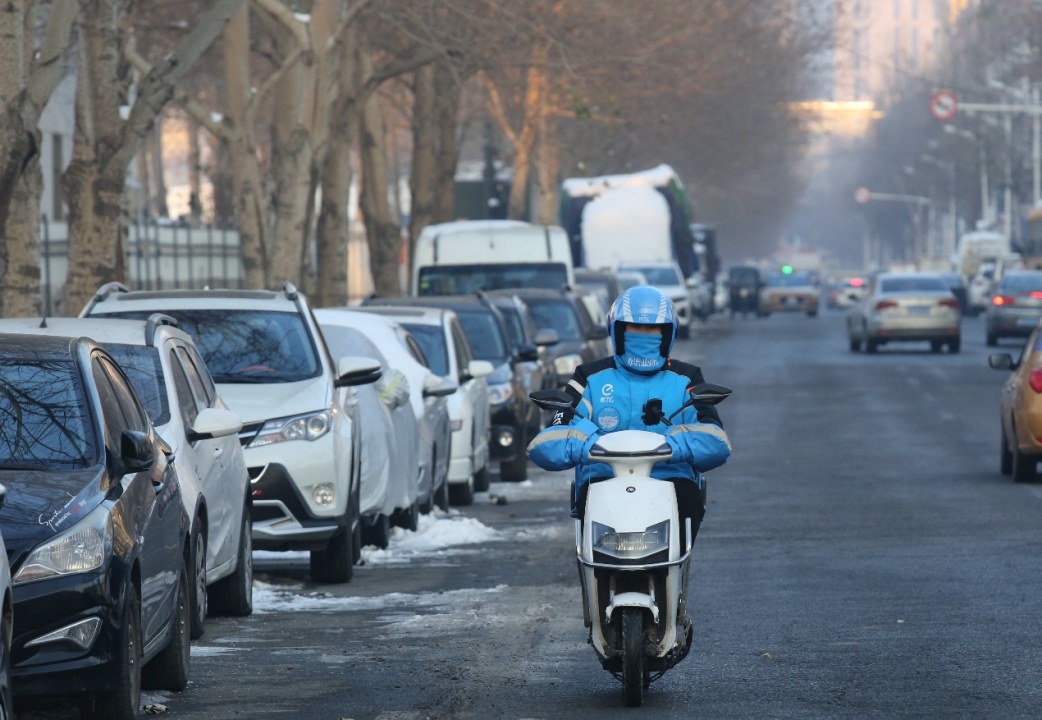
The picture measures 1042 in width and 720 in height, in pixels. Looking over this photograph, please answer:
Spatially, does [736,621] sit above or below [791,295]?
above

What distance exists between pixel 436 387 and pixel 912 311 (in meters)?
29.5

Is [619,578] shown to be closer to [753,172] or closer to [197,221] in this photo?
[197,221]

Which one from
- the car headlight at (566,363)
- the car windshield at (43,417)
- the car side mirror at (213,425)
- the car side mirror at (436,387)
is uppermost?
the car windshield at (43,417)

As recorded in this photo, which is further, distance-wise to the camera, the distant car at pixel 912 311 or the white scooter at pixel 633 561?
the distant car at pixel 912 311

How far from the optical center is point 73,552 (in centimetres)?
753

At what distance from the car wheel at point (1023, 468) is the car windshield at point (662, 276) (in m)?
34.9

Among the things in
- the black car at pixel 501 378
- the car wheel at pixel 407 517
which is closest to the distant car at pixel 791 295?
the black car at pixel 501 378

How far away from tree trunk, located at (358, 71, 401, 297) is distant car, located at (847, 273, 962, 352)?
32.9 feet

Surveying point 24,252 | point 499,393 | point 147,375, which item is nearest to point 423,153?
point 499,393

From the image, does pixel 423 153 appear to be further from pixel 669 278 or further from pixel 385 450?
pixel 385 450

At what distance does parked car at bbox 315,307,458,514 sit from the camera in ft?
52.7

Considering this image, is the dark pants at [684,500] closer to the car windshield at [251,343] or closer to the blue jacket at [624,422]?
the blue jacket at [624,422]

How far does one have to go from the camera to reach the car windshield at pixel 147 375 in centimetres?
1024

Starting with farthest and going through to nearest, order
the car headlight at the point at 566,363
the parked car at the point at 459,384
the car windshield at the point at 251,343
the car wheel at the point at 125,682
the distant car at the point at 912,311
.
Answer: the distant car at the point at 912,311
the car headlight at the point at 566,363
the parked car at the point at 459,384
the car windshield at the point at 251,343
the car wheel at the point at 125,682
